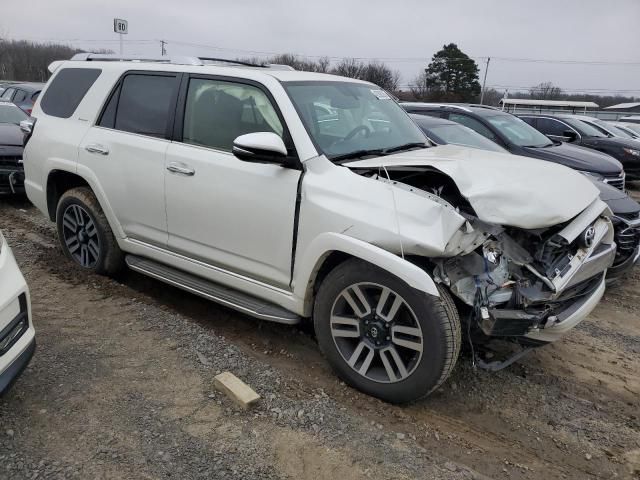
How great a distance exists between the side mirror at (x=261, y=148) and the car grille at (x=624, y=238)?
3.46 m

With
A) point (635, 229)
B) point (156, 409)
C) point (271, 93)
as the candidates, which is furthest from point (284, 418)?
point (635, 229)

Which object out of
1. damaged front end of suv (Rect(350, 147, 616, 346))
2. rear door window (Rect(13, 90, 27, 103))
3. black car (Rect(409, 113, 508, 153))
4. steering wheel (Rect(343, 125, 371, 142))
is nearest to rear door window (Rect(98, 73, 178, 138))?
steering wheel (Rect(343, 125, 371, 142))

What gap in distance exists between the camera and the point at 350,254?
3.04 metres

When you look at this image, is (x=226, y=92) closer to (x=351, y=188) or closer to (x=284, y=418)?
(x=351, y=188)

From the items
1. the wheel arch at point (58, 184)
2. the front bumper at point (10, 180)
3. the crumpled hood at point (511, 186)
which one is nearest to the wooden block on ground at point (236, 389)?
the crumpled hood at point (511, 186)

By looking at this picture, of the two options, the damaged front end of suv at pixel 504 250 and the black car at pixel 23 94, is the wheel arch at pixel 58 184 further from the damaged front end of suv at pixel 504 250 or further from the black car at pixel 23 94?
the black car at pixel 23 94

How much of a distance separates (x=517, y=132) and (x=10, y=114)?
338 inches

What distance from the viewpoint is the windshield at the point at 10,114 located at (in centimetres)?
891

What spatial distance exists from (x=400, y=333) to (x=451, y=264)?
49cm

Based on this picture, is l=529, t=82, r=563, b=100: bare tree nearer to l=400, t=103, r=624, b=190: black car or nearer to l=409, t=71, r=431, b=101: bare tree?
l=409, t=71, r=431, b=101: bare tree

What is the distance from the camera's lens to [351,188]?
309cm

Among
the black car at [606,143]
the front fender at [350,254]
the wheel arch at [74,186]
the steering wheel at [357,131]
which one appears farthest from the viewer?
the black car at [606,143]

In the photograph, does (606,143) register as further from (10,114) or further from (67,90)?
(10,114)

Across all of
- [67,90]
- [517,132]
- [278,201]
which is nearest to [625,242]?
[278,201]
